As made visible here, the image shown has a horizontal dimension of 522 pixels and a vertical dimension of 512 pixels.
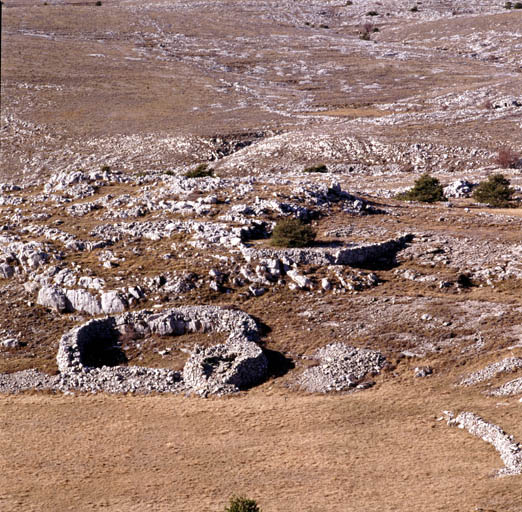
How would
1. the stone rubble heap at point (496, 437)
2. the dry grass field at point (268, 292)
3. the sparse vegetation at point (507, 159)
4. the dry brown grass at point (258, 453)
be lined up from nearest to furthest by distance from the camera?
the dry brown grass at point (258, 453) → the stone rubble heap at point (496, 437) → the dry grass field at point (268, 292) → the sparse vegetation at point (507, 159)

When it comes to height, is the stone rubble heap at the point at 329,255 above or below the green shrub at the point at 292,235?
below

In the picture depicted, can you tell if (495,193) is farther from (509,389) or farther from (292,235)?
(509,389)

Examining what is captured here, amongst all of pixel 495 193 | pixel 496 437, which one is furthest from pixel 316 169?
pixel 496 437

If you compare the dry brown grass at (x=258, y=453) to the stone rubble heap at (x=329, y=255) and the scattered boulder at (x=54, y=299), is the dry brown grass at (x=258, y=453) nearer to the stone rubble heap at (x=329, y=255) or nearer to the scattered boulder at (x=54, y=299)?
the scattered boulder at (x=54, y=299)

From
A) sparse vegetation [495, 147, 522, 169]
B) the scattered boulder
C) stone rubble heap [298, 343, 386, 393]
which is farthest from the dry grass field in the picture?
sparse vegetation [495, 147, 522, 169]

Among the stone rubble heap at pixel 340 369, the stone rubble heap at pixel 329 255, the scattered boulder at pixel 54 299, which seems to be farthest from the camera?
the stone rubble heap at pixel 329 255

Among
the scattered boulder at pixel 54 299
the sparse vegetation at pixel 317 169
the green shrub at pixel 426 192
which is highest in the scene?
the green shrub at pixel 426 192

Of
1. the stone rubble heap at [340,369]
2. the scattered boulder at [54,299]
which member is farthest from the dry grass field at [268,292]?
the scattered boulder at [54,299]
